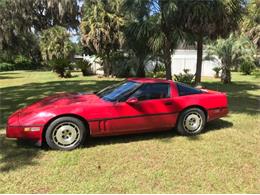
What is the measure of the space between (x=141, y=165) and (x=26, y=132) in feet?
6.50

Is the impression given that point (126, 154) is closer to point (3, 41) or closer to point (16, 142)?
point (16, 142)

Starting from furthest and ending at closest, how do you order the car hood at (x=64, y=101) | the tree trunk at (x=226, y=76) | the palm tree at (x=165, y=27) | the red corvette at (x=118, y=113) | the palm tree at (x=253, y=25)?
1. the palm tree at (x=253, y=25)
2. the tree trunk at (x=226, y=76)
3. the palm tree at (x=165, y=27)
4. the car hood at (x=64, y=101)
5. the red corvette at (x=118, y=113)

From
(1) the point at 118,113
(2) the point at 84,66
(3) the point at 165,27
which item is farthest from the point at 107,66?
(1) the point at 118,113

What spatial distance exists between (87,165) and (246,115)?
17.7 feet

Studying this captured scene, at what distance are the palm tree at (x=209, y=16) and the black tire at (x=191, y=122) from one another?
295 inches

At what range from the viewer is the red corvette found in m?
5.98

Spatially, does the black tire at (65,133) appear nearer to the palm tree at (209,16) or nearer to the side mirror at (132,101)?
the side mirror at (132,101)

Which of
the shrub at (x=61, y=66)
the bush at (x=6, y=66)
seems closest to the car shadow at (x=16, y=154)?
the shrub at (x=61, y=66)

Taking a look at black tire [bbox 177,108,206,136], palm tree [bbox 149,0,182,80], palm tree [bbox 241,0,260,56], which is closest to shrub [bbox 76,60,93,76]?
palm tree [bbox 241,0,260,56]

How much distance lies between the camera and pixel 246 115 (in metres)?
9.29

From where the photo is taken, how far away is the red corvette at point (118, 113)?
598cm

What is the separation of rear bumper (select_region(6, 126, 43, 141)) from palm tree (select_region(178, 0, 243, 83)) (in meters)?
9.49

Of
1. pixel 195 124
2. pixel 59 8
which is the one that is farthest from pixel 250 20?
pixel 195 124

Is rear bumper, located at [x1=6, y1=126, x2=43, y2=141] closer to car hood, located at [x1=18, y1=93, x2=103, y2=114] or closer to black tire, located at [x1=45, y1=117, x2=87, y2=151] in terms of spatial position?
black tire, located at [x1=45, y1=117, x2=87, y2=151]
